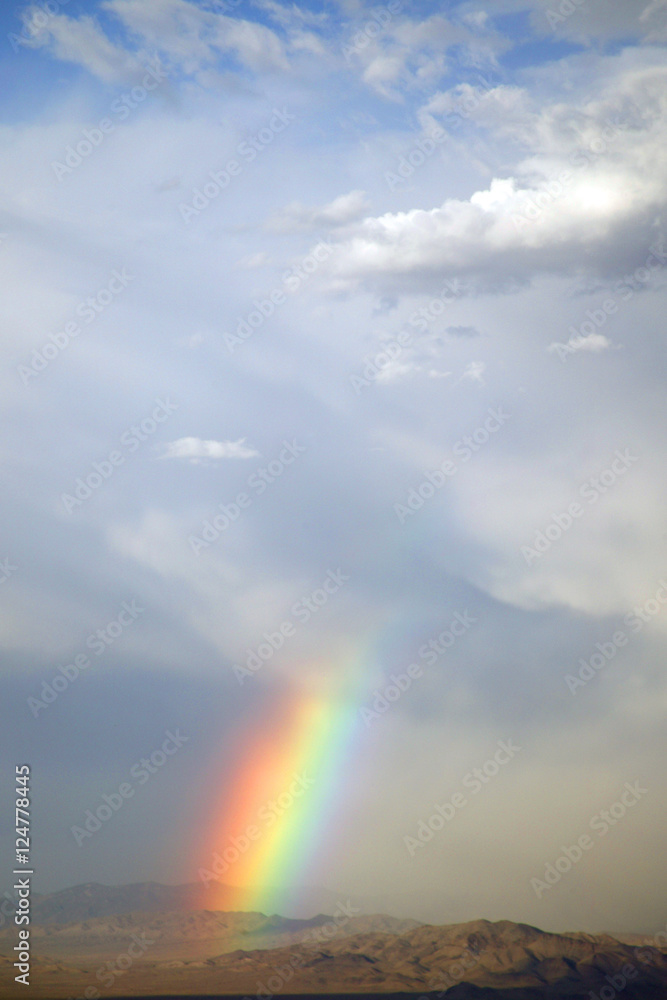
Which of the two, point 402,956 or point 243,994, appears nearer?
point 243,994

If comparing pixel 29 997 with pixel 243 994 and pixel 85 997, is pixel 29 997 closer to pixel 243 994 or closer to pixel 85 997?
pixel 85 997

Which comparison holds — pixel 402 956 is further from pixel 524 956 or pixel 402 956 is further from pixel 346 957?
A: pixel 524 956

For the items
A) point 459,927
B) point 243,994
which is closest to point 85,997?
point 243,994

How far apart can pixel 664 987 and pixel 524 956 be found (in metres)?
25.5

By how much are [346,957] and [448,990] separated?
116 ft

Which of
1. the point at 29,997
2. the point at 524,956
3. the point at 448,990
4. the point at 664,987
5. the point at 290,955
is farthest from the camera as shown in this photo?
the point at 290,955

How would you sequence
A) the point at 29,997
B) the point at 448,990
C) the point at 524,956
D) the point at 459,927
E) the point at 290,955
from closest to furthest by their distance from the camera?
the point at 29,997 < the point at 448,990 < the point at 524,956 < the point at 290,955 < the point at 459,927

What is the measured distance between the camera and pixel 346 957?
174875 mm

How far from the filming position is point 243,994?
479 ft

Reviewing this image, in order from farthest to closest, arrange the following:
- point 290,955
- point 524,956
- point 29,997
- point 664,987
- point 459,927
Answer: point 459,927 < point 290,955 < point 524,956 < point 664,987 < point 29,997

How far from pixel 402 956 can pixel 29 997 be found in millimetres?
83882

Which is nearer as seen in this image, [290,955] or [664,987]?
[664,987]

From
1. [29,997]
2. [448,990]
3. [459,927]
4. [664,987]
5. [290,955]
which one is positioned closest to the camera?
[29,997]

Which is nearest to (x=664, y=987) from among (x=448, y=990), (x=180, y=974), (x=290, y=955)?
(x=448, y=990)
